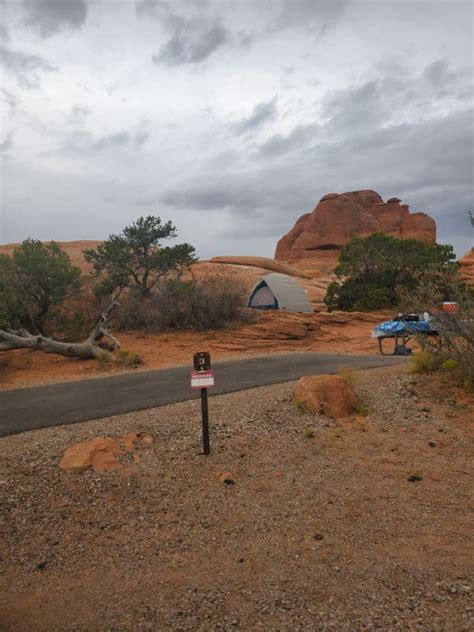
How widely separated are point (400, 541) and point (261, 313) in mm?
17039

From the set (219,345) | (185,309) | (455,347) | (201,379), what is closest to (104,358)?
(219,345)

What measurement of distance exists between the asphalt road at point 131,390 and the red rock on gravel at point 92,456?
1.34 m

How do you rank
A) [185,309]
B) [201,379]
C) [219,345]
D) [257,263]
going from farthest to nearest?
[257,263], [185,309], [219,345], [201,379]

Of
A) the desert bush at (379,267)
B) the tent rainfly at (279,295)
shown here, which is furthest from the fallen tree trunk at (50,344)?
the desert bush at (379,267)

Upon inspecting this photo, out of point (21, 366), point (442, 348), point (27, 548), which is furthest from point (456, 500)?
point (21, 366)

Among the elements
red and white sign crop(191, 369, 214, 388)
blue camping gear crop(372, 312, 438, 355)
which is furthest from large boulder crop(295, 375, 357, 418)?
blue camping gear crop(372, 312, 438, 355)

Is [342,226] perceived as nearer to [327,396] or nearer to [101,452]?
[327,396]

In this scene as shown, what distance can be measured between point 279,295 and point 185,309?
8.65 metres

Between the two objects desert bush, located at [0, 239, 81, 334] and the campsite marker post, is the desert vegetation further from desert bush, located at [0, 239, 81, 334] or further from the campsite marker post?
the campsite marker post

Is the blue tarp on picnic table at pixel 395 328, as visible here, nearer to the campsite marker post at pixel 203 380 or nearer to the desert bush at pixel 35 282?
the campsite marker post at pixel 203 380

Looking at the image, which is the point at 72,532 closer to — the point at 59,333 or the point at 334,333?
the point at 59,333

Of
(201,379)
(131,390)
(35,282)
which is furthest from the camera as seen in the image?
(35,282)

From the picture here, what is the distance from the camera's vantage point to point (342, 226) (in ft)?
286

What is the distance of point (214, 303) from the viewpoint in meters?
19.5
